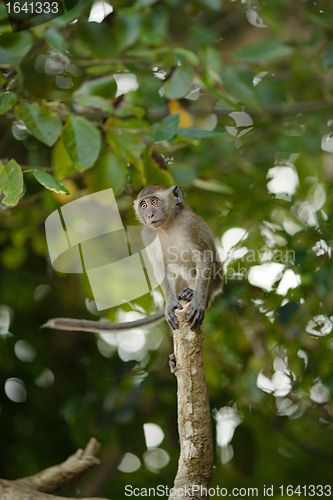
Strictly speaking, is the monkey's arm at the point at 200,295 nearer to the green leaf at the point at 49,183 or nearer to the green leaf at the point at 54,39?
the green leaf at the point at 49,183

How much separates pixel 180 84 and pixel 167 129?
2.99 ft

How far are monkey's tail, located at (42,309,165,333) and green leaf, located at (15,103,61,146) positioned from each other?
106cm

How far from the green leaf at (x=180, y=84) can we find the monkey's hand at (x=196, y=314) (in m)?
1.58

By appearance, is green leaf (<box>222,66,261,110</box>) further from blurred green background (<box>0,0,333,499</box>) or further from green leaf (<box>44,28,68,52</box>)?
green leaf (<box>44,28,68,52</box>)

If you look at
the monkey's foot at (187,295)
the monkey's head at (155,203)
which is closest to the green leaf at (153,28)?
the monkey's head at (155,203)

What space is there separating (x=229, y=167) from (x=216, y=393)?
2.53 metres

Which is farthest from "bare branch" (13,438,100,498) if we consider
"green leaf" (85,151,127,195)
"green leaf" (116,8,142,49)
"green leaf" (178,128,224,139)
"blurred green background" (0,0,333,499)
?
"green leaf" (116,8,142,49)

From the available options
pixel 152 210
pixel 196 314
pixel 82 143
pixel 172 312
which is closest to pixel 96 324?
pixel 172 312

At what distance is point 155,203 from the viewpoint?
2.91 meters

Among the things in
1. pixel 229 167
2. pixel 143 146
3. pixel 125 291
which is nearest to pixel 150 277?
pixel 125 291

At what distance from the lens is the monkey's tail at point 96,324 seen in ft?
9.75

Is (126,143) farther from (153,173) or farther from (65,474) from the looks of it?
(65,474)

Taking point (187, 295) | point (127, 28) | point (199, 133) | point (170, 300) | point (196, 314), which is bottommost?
point (170, 300)

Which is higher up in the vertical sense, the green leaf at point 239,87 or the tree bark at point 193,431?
the green leaf at point 239,87
